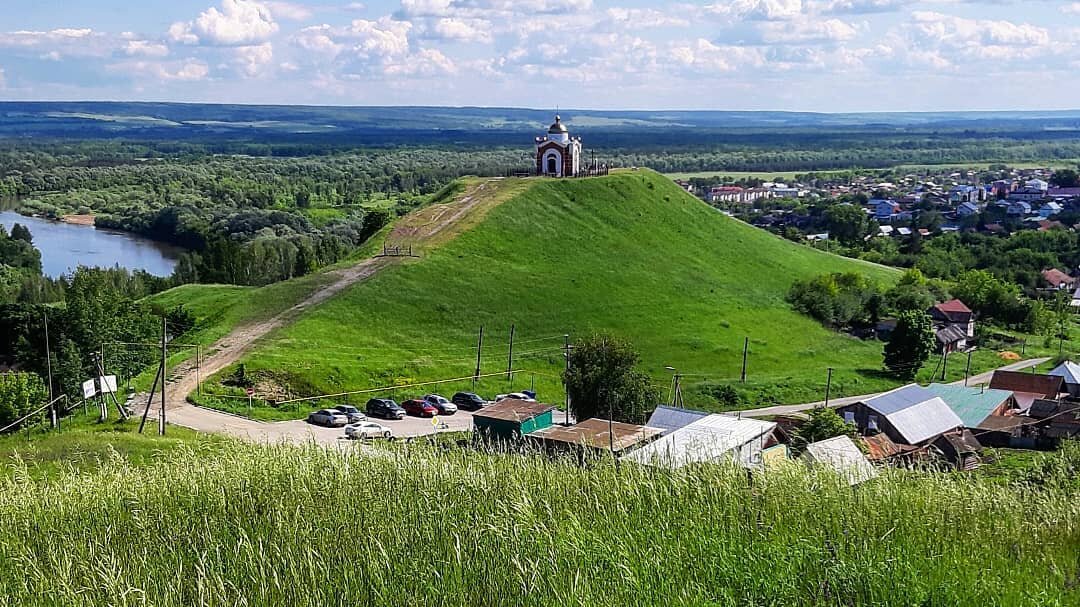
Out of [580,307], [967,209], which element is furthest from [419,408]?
[967,209]

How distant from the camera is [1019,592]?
7469 mm

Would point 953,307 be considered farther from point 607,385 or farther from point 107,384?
point 107,384

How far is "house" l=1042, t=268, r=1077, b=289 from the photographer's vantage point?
75562 mm

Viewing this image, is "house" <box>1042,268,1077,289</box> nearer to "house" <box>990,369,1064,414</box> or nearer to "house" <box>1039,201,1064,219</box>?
"house" <box>990,369,1064,414</box>

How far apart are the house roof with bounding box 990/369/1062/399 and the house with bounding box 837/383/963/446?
Answer: 767 cm

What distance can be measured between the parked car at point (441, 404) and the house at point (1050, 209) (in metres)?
105

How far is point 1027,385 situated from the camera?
3881 centimetres

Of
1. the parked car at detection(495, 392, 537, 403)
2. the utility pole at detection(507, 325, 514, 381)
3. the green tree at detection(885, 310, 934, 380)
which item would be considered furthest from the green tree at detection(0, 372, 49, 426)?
the green tree at detection(885, 310, 934, 380)

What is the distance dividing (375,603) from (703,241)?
171 feet

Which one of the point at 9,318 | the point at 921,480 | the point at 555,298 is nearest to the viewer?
the point at 921,480

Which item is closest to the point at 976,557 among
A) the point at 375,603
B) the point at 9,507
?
the point at 375,603

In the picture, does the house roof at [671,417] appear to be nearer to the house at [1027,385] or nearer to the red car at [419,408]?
the red car at [419,408]

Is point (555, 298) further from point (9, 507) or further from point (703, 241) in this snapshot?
point (9, 507)

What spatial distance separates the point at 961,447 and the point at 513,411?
13.8 metres
